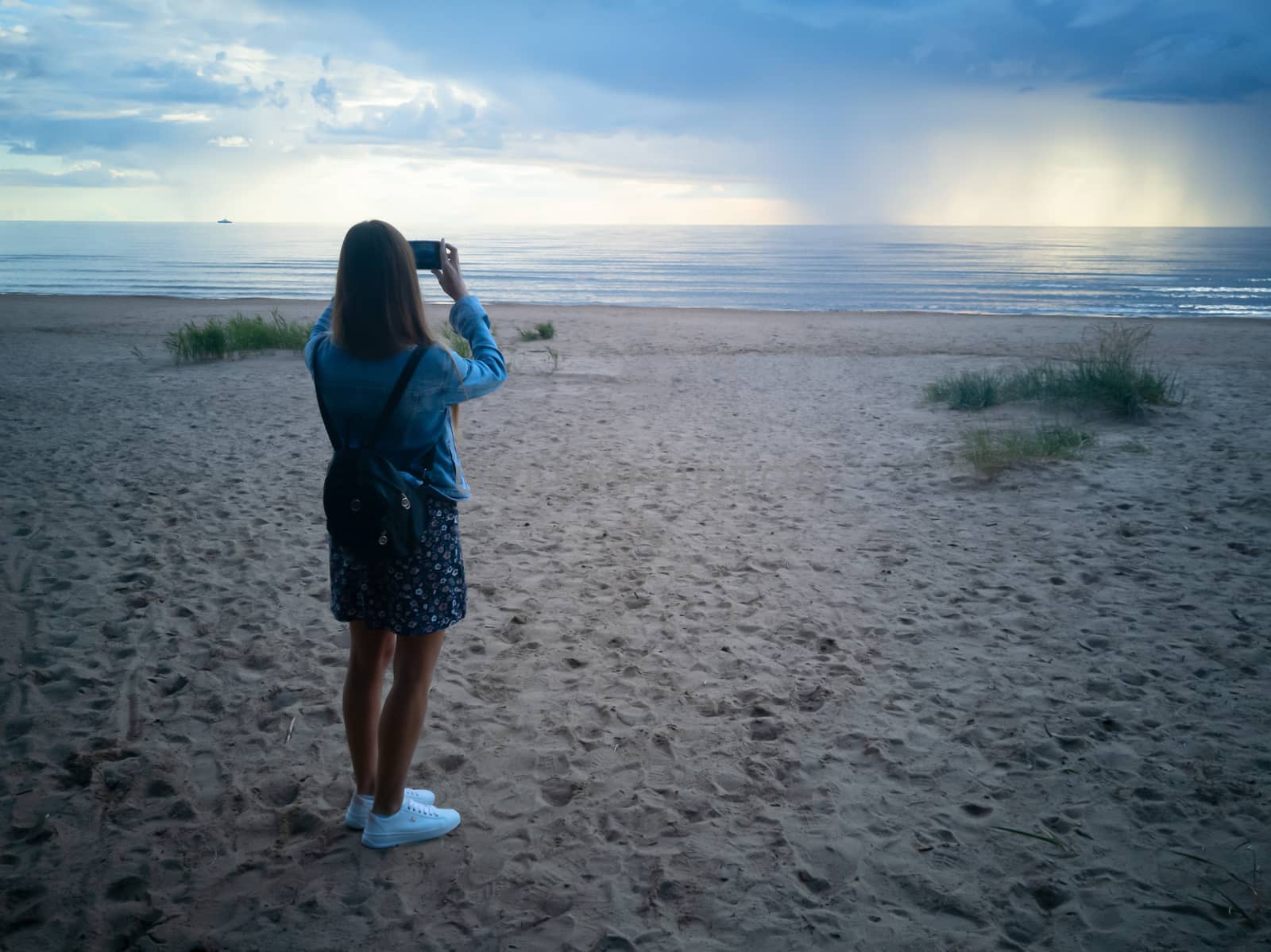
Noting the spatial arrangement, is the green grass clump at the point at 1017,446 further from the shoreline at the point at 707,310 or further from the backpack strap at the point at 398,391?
the shoreline at the point at 707,310

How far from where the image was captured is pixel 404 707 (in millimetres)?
2400

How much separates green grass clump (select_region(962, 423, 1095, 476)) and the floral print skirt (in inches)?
228

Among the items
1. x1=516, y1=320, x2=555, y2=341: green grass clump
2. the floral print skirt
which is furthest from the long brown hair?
x1=516, y1=320, x2=555, y2=341: green grass clump

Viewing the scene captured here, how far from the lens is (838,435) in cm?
853

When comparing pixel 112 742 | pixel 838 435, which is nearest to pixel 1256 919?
pixel 112 742

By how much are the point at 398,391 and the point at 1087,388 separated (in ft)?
29.6

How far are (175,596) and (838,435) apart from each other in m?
6.42

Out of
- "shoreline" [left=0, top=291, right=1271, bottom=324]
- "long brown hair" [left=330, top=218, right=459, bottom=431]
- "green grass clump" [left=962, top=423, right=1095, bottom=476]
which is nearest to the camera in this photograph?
A: "long brown hair" [left=330, top=218, right=459, bottom=431]

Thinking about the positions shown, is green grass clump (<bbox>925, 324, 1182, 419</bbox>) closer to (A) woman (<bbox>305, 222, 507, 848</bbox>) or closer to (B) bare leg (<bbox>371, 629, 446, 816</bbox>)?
(A) woman (<bbox>305, 222, 507, 848</bbox>)

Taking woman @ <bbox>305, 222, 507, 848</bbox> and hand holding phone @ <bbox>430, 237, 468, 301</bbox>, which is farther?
hand holding phone @ <bbox>430, 237, 468, 301</bbox>

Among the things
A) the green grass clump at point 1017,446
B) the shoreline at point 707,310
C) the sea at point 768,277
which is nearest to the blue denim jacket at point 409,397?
the green grass clump at point 1017,446

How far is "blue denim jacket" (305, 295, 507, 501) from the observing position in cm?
210

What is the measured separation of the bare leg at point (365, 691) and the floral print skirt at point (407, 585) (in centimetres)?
9

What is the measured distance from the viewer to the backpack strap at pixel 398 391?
2086 mm
